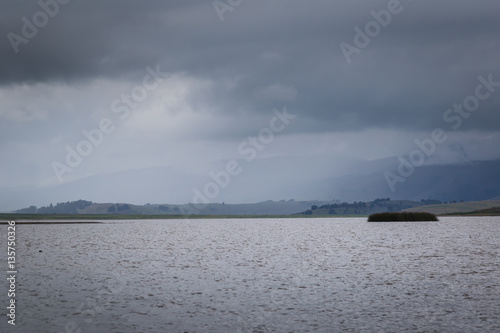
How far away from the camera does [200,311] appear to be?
3297cm

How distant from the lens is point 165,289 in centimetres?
4238

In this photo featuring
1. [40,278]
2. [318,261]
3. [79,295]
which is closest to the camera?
[79,295]

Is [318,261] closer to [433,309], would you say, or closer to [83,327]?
[433,309]

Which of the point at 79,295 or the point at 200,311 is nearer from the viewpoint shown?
the point at 200,311

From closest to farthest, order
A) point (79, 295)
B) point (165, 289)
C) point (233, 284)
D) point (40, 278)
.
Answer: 1. point (79, 295)
2. point (165, 289)
3. point (233, 284)
4. point (40, 278)

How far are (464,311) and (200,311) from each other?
16045 mm

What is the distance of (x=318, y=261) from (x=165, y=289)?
2881 cm

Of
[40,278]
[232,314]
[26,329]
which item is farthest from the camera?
[40,278]

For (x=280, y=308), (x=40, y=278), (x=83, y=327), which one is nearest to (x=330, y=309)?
(x=280, y=308)

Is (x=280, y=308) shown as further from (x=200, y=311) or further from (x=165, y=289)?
(x=165, y=289)

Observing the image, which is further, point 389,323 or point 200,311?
point 200,311

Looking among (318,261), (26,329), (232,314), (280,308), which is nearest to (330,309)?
(280,308)

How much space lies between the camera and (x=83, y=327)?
92.4 feet

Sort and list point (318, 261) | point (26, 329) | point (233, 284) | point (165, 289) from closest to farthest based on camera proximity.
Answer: point (26, 329) → point (165, 289) → point (233, 284) → point (318, 261)
